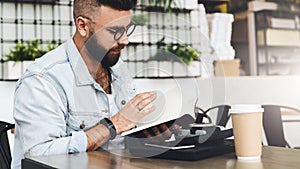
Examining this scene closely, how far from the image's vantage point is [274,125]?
2.85 meters

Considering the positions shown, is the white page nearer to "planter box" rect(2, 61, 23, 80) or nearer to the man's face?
the man's face

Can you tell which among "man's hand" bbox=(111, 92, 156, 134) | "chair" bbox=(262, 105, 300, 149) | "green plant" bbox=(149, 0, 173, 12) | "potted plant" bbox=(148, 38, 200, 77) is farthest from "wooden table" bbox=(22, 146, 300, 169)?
"green plant" bbox=(149, 0, 173, 12)

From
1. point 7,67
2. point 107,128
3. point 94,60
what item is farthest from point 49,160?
point 7,67

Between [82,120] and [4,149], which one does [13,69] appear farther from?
[82,120]

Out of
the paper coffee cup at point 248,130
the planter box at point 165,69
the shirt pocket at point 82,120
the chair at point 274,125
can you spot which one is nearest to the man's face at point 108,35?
the shirt pocket at point 82,120

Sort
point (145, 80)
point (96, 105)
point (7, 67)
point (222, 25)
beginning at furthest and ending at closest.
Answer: point (222, 25), point (145, 80), point (7, 67), point (96, 105)

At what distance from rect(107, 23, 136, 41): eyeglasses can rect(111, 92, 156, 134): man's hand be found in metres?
→ 0.23

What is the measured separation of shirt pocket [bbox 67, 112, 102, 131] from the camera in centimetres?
153

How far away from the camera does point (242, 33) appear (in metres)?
5.06

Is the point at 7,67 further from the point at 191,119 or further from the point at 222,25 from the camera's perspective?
the point at 222,25

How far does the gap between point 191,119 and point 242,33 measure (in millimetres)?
3769

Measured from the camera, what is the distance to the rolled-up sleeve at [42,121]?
4.56 feet

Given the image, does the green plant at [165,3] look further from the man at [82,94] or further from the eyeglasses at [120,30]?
the eyeglasses at [120,30]

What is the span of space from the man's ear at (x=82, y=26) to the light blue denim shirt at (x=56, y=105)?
0.17 feet
